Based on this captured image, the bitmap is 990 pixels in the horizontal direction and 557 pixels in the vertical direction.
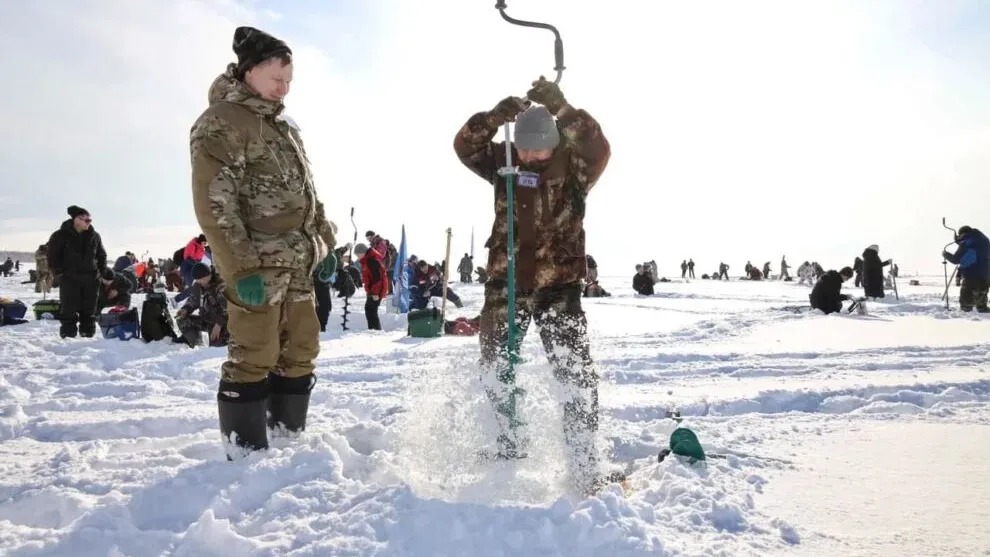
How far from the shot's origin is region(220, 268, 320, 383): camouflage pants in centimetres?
282

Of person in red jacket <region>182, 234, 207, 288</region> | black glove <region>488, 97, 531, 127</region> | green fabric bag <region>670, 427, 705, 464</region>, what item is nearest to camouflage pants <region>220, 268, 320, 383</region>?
black glove <region>488, 97, 531, 127</region>

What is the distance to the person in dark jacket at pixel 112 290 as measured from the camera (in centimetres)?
1064

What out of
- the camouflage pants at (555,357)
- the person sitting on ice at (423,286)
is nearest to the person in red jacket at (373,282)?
the person sitting on ice at (423,286)

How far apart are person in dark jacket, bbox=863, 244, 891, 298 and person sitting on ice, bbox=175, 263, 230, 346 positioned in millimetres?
15468

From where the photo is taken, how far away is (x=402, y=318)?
13523mm

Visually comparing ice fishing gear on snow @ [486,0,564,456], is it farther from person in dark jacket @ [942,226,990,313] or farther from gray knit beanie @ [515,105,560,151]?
person in dark jacket @ [942,226,990,313]

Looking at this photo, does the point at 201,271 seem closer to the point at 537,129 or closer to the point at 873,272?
the point at 537,129

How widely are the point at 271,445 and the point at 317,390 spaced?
80.5 inches

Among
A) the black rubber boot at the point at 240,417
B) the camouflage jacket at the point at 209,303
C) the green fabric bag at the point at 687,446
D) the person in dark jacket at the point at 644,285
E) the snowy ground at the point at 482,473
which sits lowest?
the snowy ground at the point at 482,473

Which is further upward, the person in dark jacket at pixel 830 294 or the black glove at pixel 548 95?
the black glove at pixel 548 95

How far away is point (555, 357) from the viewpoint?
9.62 ft

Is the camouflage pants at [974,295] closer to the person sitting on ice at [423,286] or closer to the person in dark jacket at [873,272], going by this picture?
the person in dark jacket at [873,272]

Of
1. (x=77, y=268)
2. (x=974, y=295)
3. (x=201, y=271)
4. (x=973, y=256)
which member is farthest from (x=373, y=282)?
(x=974, y=295)

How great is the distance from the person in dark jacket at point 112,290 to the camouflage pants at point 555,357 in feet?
31.9
